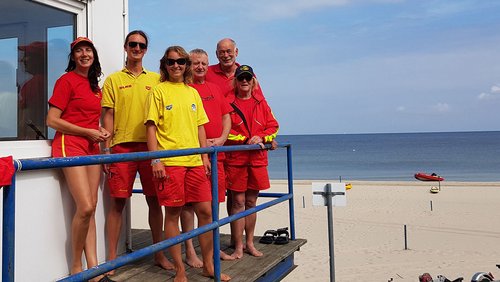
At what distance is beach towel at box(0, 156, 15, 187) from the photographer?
176cm

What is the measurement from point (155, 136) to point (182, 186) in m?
0.40

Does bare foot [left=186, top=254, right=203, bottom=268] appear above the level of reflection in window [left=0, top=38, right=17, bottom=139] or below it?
below

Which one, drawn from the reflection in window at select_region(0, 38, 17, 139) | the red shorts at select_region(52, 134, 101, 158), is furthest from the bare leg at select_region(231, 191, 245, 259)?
the reflection in window at select_region(0, 38, 17, 139)

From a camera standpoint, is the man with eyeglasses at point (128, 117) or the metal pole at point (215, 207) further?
the man with eyeglasses at point (128, 117)

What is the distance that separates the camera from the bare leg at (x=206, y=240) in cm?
350

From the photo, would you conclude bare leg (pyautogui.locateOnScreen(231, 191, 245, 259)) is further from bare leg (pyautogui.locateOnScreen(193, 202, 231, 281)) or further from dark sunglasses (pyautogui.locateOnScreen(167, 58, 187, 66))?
dark sunglasses (pyautogui.locateOnScreen(167, 58, 187, 66))

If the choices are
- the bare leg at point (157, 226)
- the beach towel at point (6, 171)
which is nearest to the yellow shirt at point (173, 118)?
the bare leg at point (157, 226)

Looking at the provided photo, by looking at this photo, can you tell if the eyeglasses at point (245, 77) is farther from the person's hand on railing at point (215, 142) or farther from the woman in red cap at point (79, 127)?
the woman in red cap at point (79, 127)

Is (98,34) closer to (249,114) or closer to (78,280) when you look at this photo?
(249,114)

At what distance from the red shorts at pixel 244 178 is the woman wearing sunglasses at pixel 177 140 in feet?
2.58

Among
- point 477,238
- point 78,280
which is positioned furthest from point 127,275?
point 477,238

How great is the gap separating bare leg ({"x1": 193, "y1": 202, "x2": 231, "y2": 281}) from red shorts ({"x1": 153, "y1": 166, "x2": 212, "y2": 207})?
0.22 feet

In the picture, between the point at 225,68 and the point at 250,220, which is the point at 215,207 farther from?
the point at 225,68

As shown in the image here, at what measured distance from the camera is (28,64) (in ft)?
11.4
